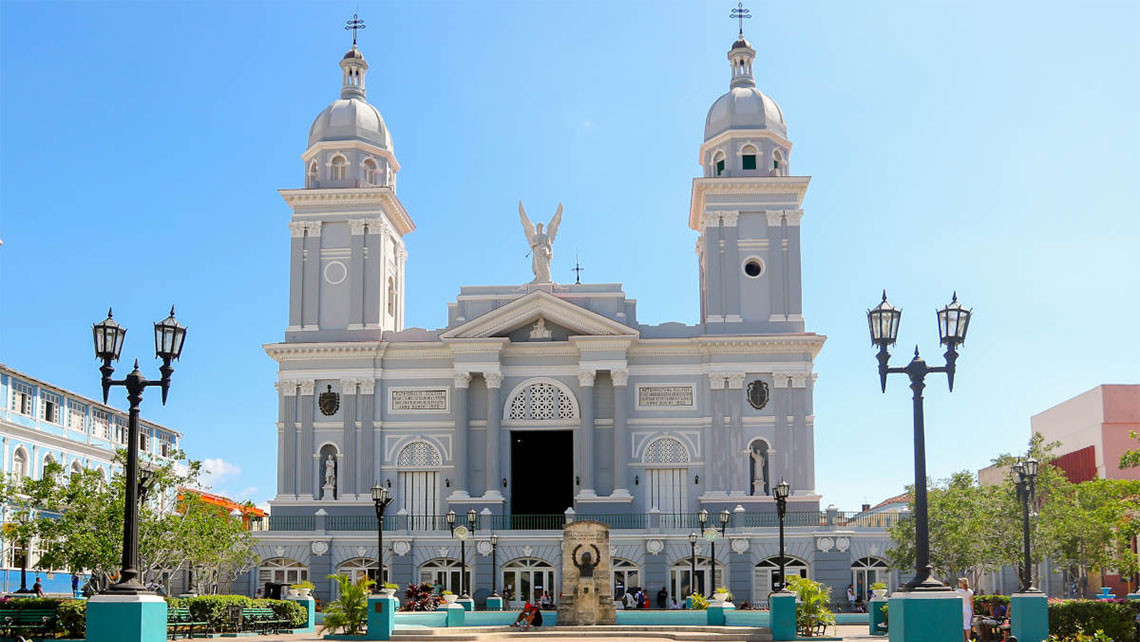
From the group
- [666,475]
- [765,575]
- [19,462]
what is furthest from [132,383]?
[19,462]

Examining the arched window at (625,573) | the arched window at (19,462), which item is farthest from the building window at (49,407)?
the arched window at (625,573)

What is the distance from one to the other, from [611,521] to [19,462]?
30715mm

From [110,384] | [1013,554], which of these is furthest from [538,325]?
[110,384]

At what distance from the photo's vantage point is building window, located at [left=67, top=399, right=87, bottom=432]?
74.9 metres

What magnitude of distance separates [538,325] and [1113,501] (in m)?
25.9

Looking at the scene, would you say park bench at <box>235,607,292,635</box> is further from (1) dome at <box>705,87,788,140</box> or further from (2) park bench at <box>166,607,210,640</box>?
(1) dome at <box>705,87,788,140</box>

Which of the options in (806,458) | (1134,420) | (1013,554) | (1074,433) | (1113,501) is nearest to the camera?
(1113,501)

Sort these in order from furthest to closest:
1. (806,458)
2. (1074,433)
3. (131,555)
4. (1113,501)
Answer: (1074,433)
(806,458)
(1113,501)
(131,555)

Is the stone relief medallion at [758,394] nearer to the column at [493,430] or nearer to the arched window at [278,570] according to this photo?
the column at [493,430]

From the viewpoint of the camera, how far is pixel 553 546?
53625 millimetres

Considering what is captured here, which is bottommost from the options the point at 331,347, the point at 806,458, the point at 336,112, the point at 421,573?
the point at 421,573

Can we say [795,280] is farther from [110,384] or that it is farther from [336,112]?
[110,384]

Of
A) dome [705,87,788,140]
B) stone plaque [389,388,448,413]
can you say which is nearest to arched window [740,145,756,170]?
dome [705,87,788,140]

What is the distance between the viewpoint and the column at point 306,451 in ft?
194
